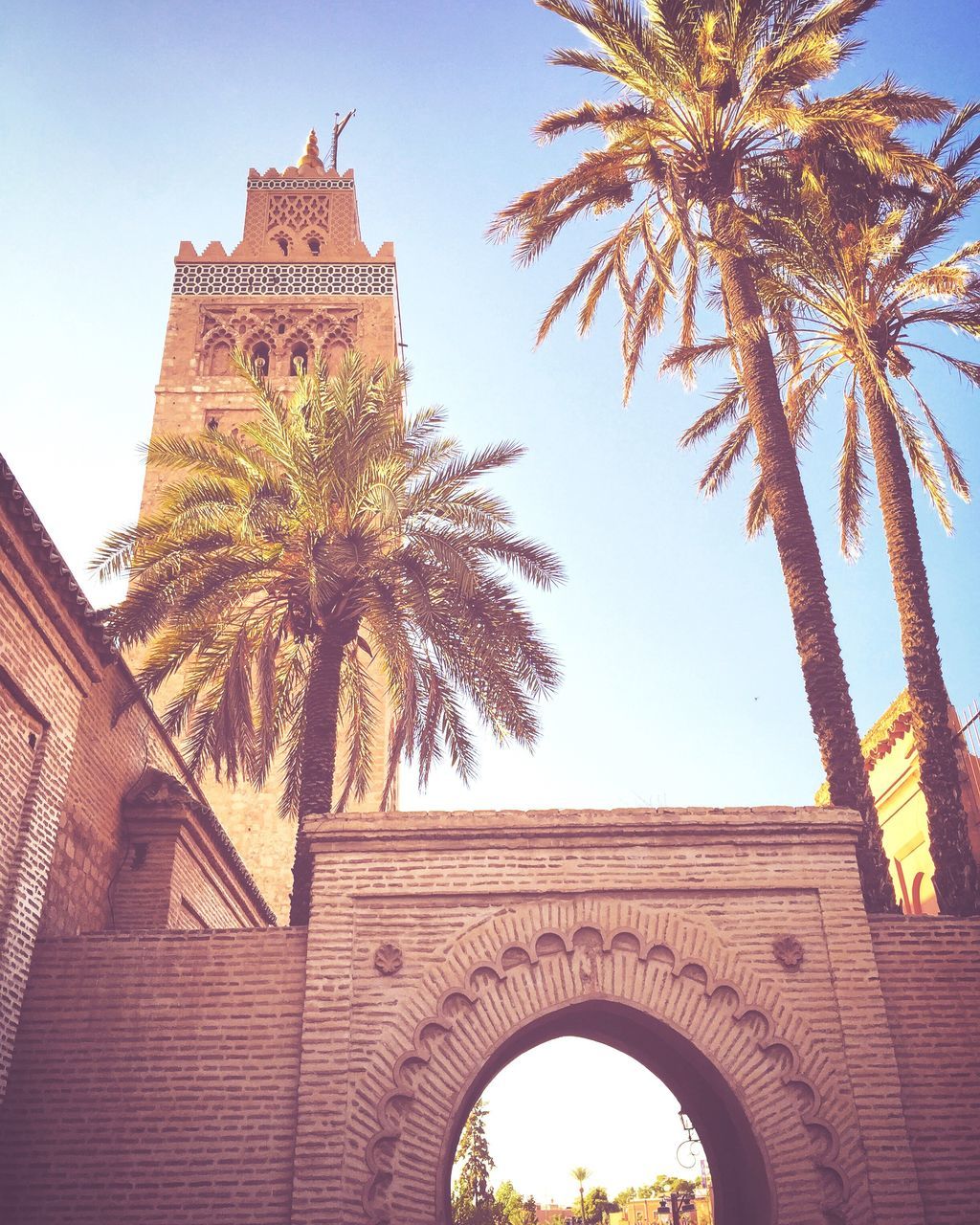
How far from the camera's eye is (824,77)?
38.3 feet

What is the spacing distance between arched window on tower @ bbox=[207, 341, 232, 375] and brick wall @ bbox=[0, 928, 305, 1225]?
17.6 metres

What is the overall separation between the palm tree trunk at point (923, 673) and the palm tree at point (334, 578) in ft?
11.0

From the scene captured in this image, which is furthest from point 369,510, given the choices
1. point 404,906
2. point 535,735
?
point 404,906

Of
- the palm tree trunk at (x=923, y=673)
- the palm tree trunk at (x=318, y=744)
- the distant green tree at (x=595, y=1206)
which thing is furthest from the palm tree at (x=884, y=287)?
the distant green tree at (x=595, y=1206)

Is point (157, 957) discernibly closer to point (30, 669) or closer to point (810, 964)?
point (30, 669)

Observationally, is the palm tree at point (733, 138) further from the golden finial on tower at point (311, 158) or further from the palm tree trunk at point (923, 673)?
the golden finial on tower at point (311, 158)

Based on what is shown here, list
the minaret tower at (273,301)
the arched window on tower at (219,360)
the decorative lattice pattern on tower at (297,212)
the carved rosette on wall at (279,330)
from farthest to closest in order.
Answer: the decorative lattice pattern on tower at (297,212)
the carved rosette on wall at (279,330)
the arched window on tower at (219,360)
the minaret tower at (273,301)

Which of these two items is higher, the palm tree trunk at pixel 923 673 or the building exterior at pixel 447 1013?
the palm tree trunk at pixel 923 673

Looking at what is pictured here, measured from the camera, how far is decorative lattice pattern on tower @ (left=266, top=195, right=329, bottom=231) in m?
27.5

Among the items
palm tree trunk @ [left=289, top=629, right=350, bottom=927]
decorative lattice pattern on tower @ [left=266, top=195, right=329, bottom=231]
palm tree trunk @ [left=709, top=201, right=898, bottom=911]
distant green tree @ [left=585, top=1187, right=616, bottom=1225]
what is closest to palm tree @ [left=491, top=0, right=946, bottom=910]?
palm tree trunk @ [left=709, top=201, right=898, bottom=911]

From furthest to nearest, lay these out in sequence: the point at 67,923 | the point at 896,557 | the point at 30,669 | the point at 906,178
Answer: the point at 906,178, the point at 896,557, the point at 67,923, the point at 30,669

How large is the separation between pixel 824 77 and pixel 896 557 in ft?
16.3

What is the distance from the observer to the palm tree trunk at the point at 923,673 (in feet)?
31.7

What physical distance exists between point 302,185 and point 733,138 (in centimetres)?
1811
